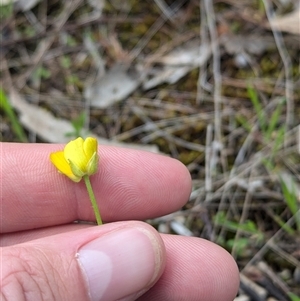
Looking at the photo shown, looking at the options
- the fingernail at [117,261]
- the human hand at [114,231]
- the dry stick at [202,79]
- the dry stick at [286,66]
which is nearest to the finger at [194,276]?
the human hand at [114,231]

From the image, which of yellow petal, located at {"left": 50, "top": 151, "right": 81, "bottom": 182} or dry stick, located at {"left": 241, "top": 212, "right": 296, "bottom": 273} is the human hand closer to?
yellow petal, located at {"left": 50, "top": 151, "right": 81, "bottom": 182}

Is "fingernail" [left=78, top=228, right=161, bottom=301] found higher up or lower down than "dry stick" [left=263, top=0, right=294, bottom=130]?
lower down

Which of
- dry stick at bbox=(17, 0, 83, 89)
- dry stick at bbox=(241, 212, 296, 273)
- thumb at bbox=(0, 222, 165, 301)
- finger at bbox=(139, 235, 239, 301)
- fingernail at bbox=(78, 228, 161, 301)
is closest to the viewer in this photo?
thumb at bbox=(0, 222, 165, 301)

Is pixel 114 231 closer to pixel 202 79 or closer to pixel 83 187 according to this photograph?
pixel 83 187

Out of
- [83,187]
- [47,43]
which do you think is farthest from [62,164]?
[47,43]

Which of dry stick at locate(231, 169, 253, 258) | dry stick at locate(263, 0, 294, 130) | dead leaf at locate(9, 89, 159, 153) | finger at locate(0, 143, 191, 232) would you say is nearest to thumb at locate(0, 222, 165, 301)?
finger at locate(0, 143, 191, 232)
